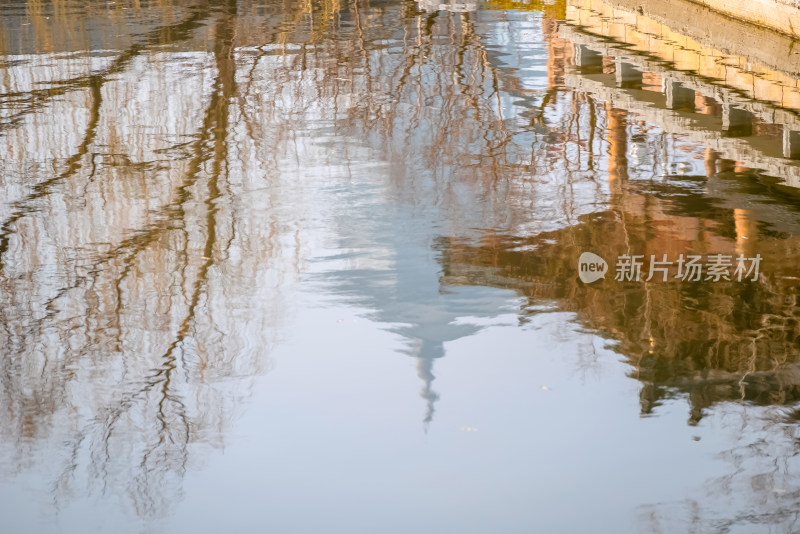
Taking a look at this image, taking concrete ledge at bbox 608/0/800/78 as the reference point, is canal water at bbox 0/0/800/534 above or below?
below

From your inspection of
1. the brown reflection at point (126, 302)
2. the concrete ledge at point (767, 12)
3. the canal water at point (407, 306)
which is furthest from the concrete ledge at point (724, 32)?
the brown reflection at point (126, 302)

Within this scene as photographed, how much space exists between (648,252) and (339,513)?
10.0 ft

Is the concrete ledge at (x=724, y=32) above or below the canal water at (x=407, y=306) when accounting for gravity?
above

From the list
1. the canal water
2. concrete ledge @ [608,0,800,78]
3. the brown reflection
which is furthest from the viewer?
concrete ledge @ [608,0,800,78]

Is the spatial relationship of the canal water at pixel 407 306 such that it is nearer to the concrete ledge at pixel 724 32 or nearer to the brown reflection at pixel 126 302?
the brown reflection at pixel 126 302

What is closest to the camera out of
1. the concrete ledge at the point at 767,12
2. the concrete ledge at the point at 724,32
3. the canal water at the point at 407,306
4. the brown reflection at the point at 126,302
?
the canal water at the point at 407,306

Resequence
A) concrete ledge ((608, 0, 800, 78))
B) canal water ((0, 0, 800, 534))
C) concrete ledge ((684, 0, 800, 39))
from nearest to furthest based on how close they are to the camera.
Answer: canal water ((0, 0, 800, 534)), concrete ledge ((608, 0, 800, 78)), concrete ledge ((684, 0, 800, 39))

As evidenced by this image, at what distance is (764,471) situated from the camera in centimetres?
430

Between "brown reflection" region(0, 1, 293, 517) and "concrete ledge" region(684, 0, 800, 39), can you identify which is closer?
"brown reflection" region(0, 1, 293, 517)

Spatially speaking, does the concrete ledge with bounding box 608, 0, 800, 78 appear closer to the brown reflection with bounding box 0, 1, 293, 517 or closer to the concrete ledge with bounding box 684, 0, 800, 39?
the concrete ledge with bounding box 684, 0, 800, 39

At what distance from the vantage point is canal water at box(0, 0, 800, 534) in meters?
4.30

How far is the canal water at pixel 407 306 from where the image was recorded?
430 centimetres

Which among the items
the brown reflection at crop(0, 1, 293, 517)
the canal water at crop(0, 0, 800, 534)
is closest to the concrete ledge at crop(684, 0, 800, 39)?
the canal water at crop(0, 0, 800, 534)

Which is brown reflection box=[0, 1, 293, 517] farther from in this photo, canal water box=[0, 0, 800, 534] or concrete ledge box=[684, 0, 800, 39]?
concrete ledge box=[684, 0, 800, 39]
